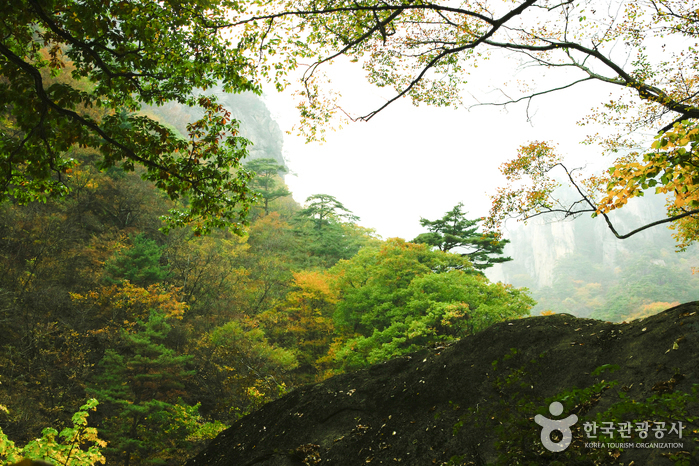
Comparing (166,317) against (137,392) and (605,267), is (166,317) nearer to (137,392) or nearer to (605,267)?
(137,392)

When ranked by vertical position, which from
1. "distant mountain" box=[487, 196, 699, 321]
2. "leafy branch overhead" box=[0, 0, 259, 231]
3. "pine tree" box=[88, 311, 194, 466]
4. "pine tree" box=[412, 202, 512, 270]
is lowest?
"pine tree" box=[88, 311, 194, 466]

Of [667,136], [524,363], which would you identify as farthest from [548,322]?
[667,136]

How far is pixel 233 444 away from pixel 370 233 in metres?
27.3

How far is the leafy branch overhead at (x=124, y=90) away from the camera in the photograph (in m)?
4.11

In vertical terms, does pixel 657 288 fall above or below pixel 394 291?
above

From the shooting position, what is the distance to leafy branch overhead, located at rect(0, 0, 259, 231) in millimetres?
4109

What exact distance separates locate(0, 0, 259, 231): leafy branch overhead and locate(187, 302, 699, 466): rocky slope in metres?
3.15

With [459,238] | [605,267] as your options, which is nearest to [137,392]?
[459,238]

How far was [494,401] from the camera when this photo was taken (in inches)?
138

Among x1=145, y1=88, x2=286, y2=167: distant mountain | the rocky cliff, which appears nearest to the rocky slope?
x1=145, y1=88, x2=286, y2=167: distant mountain

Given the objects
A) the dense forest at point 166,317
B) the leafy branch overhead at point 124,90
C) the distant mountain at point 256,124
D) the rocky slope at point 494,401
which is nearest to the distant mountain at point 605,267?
the dense forest at point 166,317

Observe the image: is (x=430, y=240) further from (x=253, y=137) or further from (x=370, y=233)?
(x=253, y=137)

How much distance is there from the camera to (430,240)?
20.8 metres

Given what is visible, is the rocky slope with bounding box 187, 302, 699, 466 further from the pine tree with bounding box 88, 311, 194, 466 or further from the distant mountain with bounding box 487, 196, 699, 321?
the distant mountain with bounding box 487, 196, 699, 321
